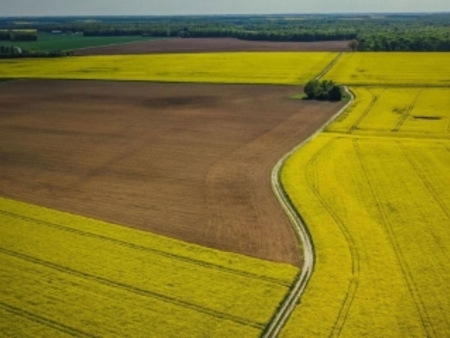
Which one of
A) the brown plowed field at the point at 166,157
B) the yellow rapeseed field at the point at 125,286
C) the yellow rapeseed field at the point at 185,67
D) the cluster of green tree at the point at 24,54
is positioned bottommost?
the cluster of green tree at the point at 24,54

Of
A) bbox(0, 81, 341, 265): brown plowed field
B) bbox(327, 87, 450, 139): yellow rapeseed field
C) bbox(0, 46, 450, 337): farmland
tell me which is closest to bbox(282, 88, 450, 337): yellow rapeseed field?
bbox(0, 46, 450, 337): farmland

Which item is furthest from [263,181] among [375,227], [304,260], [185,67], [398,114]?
[185,67]

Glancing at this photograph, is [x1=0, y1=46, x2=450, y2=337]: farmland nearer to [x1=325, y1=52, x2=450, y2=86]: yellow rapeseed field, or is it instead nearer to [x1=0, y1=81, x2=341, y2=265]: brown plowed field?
[x1=0, y1=81, x2=341, y2=265]: brown plowed field

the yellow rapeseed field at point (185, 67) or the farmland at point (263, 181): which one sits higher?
the farmland at point (263, 181)

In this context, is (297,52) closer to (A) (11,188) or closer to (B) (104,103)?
(B) (104,103)

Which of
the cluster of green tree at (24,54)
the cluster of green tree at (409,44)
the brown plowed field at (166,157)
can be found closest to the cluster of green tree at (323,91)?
the brown plowed field at (166,157)

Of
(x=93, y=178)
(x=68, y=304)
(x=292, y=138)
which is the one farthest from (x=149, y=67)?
(x=68, y=304)

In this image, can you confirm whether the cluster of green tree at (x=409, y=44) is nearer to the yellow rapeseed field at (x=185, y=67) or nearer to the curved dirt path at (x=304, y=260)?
the yellow rapeseed field at (x=185, y=67)
